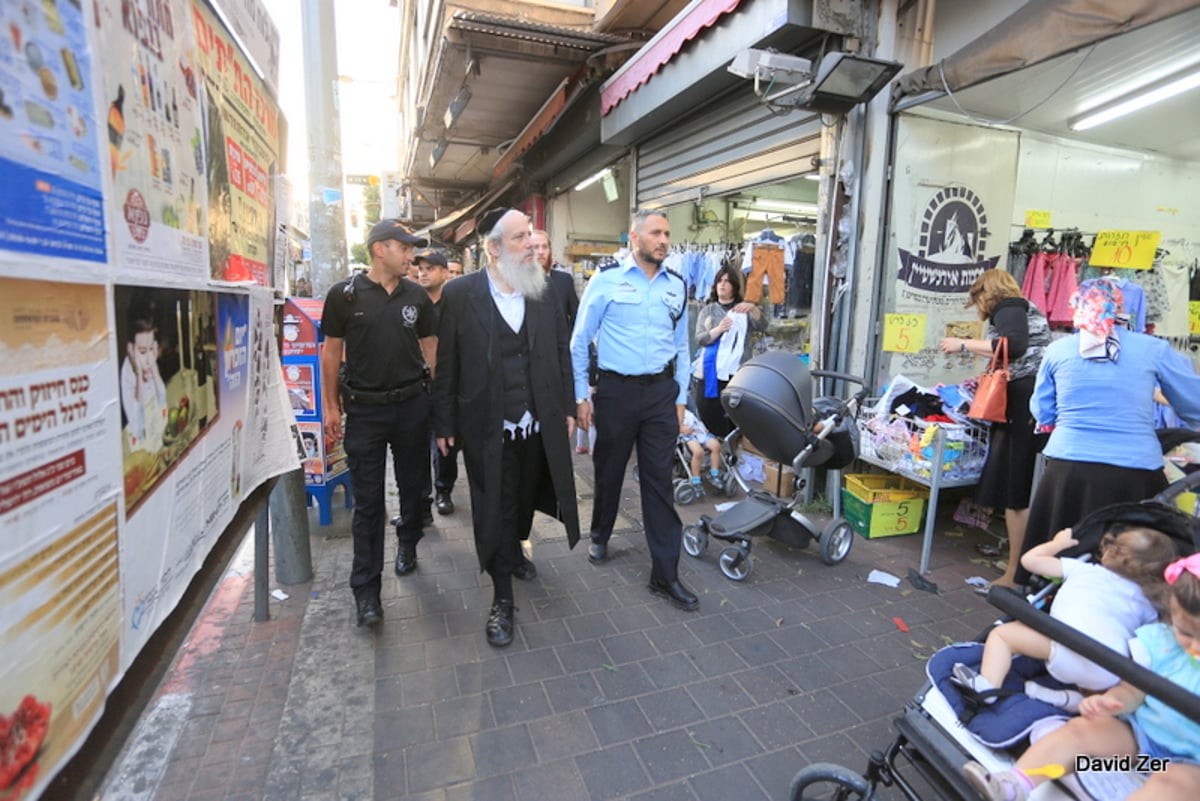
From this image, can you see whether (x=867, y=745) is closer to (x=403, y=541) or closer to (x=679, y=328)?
(x=679, y=328)

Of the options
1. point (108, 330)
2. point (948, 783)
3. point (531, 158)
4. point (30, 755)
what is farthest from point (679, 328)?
point (531, 158)

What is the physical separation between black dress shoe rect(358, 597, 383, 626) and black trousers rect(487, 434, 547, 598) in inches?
25.4

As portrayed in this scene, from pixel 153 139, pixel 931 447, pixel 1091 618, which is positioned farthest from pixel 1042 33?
pixel 153 139

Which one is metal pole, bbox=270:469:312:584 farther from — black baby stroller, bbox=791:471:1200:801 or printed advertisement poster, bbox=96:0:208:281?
black baby stroller, bbox=791:471:1200:801

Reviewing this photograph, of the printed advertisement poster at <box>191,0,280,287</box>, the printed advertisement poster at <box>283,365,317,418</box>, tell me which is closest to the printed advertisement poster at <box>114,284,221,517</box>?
the printed advertisement poster at <box>191,0,280,287</box>

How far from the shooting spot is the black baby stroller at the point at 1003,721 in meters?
1.36

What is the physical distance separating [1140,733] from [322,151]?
5360 mm

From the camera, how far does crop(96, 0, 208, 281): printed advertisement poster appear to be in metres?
1.12

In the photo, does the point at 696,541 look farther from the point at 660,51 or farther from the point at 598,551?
the point at 660,51

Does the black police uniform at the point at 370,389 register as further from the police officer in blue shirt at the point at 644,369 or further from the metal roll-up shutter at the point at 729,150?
the metal roll-up shutter at the point at 729,150

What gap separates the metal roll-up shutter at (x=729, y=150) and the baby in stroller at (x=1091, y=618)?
3830 millimetres

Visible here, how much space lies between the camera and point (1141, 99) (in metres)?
4.58

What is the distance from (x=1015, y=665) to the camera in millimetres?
1990

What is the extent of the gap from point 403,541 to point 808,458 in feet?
8.77
